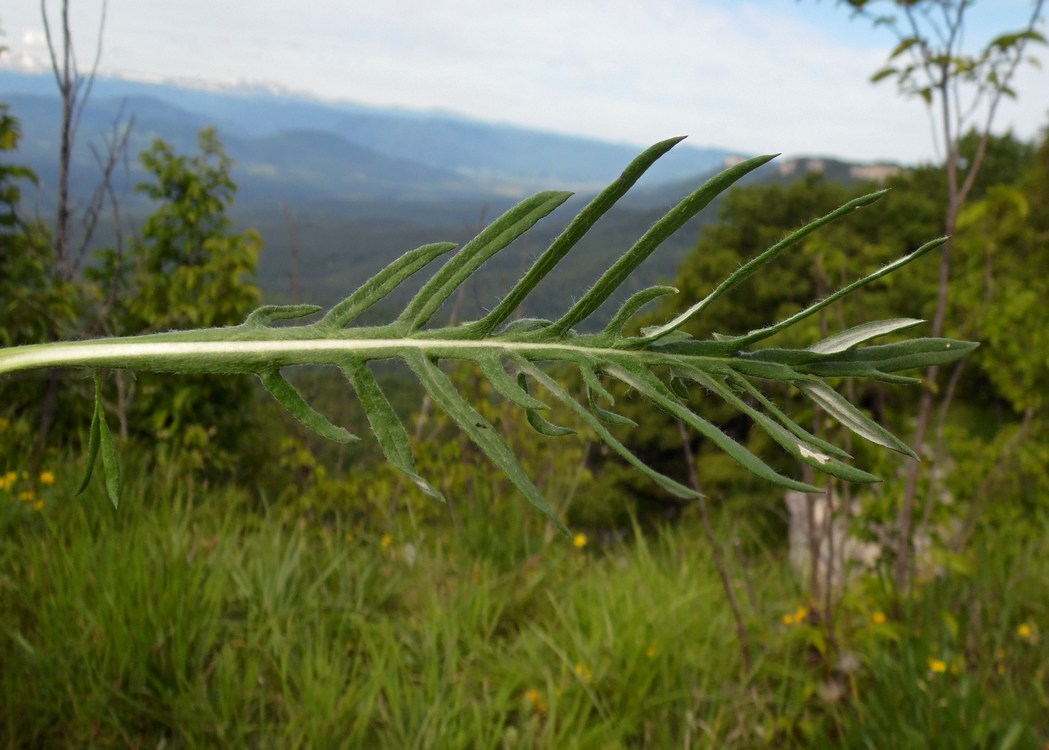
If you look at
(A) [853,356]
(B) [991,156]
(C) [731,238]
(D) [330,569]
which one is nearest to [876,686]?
(D) [330,569]

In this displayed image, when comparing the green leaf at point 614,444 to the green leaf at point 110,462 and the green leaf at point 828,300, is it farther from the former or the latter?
the green leaf at point 110,462

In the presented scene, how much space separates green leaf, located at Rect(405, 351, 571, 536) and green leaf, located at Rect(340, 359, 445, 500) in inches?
1.1

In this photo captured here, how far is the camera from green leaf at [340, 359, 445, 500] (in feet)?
1.50

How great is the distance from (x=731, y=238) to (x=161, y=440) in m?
18.8

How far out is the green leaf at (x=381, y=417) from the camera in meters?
0.46

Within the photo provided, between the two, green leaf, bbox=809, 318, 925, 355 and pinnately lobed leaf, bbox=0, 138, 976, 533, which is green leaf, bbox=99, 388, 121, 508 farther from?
green leaf, bbox=809, 318, 925, 355

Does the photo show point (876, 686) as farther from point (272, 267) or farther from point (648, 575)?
point (272, 267)

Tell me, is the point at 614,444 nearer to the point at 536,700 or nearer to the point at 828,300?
the point at 828,300

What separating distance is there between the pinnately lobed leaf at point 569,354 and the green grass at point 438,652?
1914 millimetres

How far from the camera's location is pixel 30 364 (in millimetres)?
395

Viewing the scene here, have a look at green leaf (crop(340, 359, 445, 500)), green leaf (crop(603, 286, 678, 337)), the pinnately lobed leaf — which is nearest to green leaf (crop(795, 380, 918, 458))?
the pinnately lobed leaf

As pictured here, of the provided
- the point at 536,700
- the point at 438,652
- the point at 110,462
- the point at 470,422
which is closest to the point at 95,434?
the point at 110,462

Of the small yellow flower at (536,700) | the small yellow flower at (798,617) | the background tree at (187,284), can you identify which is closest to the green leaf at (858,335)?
the small yellow flower at (536,700)

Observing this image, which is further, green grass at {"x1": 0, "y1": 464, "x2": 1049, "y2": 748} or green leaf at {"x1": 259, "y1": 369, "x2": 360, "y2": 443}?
green grass at {"x1": 0, "y1": 464, "x2": 1049, "y2": 748}
